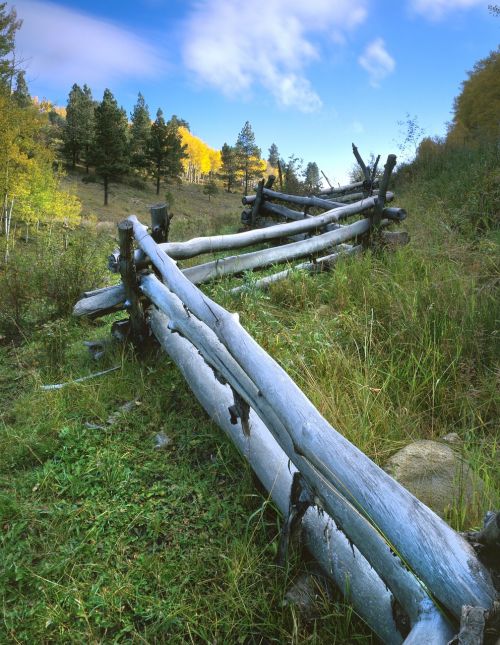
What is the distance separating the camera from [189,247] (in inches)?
151

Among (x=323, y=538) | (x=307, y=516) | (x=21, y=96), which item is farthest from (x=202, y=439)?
(x=21, y=96)

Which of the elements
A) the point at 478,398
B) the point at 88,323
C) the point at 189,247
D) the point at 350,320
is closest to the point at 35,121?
the point at 88,323

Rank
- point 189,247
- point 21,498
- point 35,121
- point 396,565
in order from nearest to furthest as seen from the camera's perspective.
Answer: point 396,565
point 21,498
point 189,247
point 35,121

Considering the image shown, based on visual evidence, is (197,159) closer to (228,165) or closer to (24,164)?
(228,165)

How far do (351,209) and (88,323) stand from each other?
391 centimetres

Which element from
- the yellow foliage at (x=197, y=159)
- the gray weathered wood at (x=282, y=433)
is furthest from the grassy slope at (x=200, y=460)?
the yellow foliage at (x=197, y=159)

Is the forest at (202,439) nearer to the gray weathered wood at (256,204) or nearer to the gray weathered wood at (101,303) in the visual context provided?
the gray weathered wood at (101,303)

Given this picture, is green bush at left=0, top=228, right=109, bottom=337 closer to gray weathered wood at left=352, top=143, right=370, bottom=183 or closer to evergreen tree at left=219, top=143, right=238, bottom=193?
gray weathered wood at left=352, top=143, right=370, bottom=183

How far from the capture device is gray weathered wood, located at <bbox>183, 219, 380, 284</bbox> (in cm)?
407

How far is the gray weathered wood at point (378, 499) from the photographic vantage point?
100 cm

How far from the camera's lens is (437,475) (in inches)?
76.1

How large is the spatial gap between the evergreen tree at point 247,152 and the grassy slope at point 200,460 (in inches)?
2596

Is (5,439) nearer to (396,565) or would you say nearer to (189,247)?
(189,247)

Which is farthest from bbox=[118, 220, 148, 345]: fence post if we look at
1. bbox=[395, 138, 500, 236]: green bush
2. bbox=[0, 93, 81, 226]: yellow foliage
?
bbox=[0, 93, 81, 226]: yellow foliage
